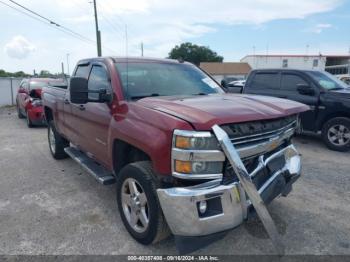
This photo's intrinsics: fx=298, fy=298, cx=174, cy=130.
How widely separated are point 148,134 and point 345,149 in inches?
217

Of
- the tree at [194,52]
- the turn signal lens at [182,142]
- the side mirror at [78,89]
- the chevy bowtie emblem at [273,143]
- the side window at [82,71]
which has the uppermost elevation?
the tree at [194,52]

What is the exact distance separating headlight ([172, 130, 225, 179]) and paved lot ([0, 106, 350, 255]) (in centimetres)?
100

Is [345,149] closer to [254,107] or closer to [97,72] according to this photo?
[254,107]

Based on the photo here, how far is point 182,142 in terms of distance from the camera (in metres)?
2.33

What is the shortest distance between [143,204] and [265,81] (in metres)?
6.06

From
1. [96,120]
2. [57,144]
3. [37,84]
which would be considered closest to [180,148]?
[96,120]

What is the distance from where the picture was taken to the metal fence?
1681 cm

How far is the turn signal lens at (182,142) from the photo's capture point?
7.58ft

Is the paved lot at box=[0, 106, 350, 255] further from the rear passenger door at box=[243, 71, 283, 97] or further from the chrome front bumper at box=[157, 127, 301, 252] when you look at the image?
the rear passenger door at box=[243, 71, 283, 97]

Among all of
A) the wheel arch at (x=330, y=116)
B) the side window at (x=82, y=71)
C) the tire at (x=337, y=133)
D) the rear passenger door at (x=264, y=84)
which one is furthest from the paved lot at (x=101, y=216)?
the rear passenger door at (x=264, y=84)

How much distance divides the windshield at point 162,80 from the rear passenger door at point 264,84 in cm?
390

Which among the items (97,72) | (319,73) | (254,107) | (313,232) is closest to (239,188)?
(254,107)

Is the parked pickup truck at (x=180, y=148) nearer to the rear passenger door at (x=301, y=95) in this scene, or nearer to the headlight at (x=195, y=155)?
the headlight at (x=195, y=155)

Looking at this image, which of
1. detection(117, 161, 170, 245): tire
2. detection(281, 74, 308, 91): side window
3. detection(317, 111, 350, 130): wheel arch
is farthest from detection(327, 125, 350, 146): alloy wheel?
detection(117, 161, 170, 245): tire
